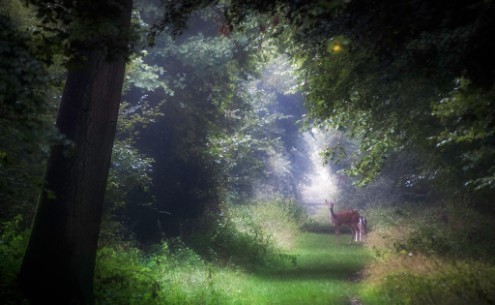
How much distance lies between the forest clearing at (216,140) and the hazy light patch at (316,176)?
25243 millimetres

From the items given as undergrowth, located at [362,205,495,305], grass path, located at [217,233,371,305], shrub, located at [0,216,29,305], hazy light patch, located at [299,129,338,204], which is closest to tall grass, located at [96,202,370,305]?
grass path, located at [217,233,371,305]

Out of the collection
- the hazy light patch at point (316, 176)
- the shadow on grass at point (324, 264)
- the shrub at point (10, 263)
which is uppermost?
the hazy light patch at point (316, 176)

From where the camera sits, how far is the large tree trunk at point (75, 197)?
627 centimetres

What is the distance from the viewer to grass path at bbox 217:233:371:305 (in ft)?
30.4

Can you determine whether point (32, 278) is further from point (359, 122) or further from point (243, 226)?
point (243, 226)

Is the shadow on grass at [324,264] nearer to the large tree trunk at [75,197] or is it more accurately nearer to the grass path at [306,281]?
the grass path at [306,281]

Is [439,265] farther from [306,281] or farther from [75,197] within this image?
[75,197]

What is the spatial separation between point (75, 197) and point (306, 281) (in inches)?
276

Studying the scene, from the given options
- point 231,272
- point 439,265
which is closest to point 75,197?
point 231,272

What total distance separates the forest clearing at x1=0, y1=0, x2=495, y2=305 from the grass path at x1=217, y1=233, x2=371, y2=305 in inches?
2.9

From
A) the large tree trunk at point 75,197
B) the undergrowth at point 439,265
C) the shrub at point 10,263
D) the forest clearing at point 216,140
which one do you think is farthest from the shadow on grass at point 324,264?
the shrub at point 10,263

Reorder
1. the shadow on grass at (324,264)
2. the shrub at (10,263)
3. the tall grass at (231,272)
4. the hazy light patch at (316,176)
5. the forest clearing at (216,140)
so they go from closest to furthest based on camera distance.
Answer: the forest clearing at (216,140) → the shrub at (10,263) → the tall grass at (231,272) → the shadow on grass at (324,264) → the hazy light patch at (316,176)

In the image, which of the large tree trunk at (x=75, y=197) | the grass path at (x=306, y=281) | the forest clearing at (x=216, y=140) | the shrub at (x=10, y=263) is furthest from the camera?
the grass path at (x=306, y=281)

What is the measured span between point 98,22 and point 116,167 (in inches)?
340
